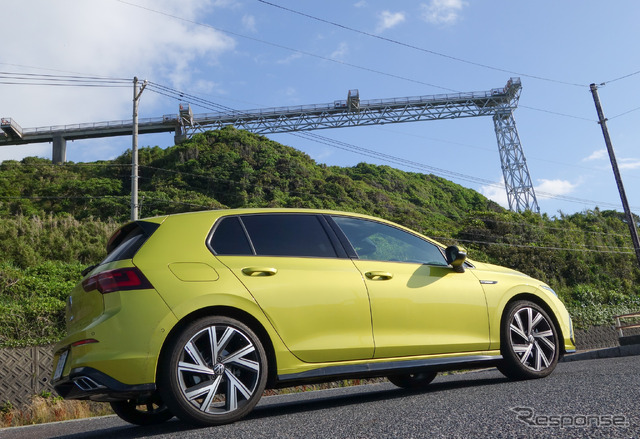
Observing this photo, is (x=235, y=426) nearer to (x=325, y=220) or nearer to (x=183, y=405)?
(x=183, y=405)

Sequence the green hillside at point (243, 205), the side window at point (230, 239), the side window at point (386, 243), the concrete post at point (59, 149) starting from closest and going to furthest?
the side window at point (230, 239), the side window at point (386, 243), the green hillside at point (243, 205), the concrete post at point (59, 149)

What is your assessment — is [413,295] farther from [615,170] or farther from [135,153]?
[615,170]

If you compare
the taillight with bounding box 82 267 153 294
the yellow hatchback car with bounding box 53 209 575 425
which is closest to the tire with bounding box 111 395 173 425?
the yellow hatchback car with bounding box 53 209 575 425

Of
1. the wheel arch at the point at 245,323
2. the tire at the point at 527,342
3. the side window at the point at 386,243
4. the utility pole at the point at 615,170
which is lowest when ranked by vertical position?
the tire at the point at 527,342

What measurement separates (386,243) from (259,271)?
1.07 meters

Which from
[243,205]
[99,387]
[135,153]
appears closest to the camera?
→ [99,387]

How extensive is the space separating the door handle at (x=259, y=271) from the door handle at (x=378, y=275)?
800 millimetres

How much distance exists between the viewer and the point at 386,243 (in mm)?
4449

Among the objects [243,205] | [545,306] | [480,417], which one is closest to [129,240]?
[480,417]

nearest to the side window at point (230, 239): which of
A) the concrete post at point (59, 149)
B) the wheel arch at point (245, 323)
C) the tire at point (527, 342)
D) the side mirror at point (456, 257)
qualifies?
the wheel arch at point (245, 323)

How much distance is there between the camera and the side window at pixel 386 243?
467 centimetres

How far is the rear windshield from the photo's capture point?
393 centimetres

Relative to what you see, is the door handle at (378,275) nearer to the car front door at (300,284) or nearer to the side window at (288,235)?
the car front door at (300,284)

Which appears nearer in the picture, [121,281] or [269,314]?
[121,281]
